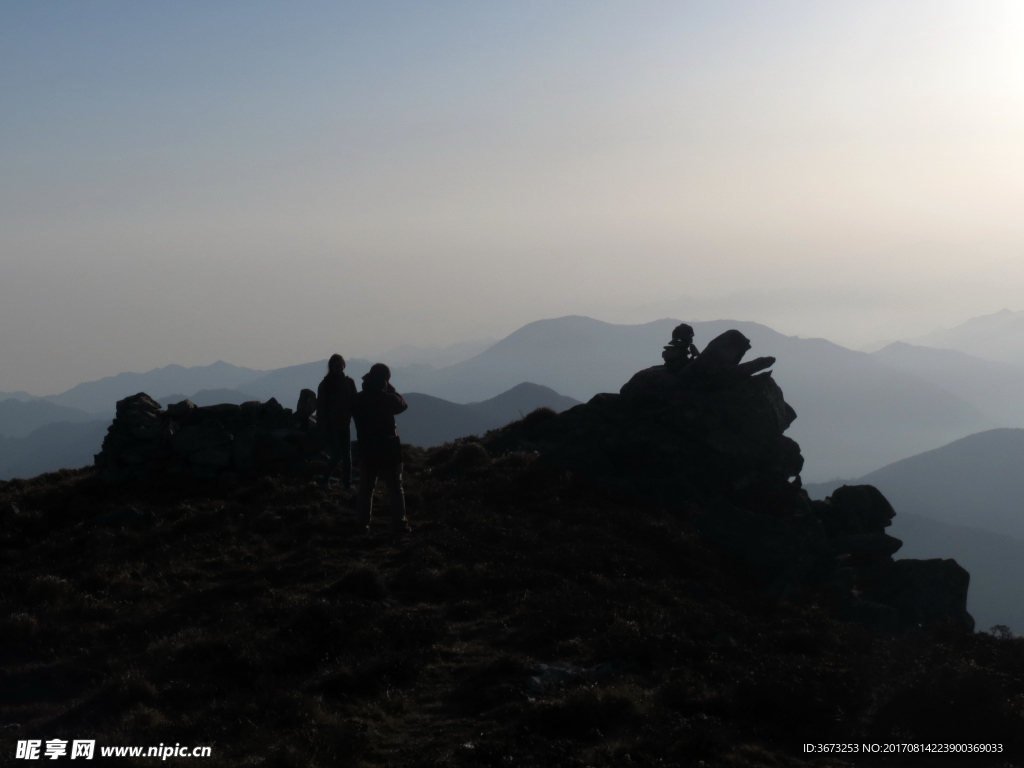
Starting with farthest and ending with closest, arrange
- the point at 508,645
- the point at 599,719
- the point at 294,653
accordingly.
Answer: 1. the point at 508,645
2. the point at 294,653
3. the point at 599,719

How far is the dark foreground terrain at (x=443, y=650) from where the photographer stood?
8.84 m

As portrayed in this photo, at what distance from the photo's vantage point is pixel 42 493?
70.7 feet

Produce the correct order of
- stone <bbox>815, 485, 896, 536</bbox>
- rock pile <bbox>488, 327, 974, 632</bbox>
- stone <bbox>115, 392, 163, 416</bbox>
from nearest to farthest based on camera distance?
rock pile <bbox>488, 327, 974, 632</bbox>
stone <bbox>115, 392, 163, 416</bbox>
stone <bbox>815, 485, 896, 536</bbox>

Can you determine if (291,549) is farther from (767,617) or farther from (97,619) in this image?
(767,617)

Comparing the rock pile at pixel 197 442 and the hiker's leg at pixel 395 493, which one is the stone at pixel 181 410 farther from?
the hiker's leg at pixel 395 493

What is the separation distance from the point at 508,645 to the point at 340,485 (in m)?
11.8

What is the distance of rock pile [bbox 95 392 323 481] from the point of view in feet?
75.4

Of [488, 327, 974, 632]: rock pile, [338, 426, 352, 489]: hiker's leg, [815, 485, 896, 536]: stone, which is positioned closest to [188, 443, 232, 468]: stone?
[338, 426, 352, 489]: hiker's leg

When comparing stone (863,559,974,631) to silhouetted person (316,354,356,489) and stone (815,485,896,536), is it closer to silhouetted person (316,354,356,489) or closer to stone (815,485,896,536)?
stone (815,485,896,536)

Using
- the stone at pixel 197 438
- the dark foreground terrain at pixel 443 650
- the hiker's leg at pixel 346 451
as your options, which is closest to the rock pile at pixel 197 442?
the stone at pixel 197 438

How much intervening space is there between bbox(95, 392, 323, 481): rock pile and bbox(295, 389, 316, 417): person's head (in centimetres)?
9

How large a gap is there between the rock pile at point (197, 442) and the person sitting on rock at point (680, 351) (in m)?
13.8

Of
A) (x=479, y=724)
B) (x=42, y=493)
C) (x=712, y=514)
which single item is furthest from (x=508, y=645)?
(x=42, y=493)

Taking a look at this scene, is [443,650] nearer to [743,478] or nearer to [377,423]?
[377,423]
